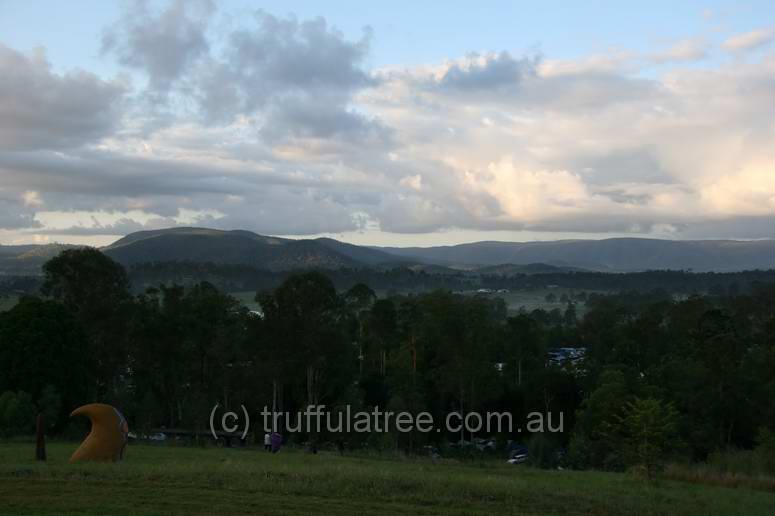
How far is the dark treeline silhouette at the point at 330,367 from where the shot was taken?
131 ft

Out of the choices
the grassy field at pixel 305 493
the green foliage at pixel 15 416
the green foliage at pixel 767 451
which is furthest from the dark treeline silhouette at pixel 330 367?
the grassy field at pixel 305 493

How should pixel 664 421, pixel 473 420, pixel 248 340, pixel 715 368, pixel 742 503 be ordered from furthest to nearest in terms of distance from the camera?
pixel 473 420 < pixel 715 368 < pixel 248 340 < pixel 664 421 < pixel 742 503

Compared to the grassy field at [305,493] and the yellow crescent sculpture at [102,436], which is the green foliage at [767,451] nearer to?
the grassy field at [305,493]

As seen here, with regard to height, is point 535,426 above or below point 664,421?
below

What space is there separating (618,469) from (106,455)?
76.7 feet

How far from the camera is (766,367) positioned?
169 ft

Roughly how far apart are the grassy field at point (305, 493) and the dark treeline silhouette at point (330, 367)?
17929mm

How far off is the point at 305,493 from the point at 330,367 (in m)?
31.4

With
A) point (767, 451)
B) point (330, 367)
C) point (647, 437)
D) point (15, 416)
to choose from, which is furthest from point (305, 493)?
point (330, 367)

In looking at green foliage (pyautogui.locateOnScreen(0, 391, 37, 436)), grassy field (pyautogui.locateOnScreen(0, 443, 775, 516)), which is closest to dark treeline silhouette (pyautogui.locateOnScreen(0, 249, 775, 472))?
green foliage (pyautogui.locateOnScreen(0, 391, 37, 436))

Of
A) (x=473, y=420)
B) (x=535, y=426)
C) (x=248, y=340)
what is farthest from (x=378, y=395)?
(x=248, y=340)

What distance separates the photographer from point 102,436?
66.8 feet

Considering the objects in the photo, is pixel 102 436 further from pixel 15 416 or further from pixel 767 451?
pixel 767 451

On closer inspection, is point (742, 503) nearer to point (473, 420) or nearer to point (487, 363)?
point (487, 363)
